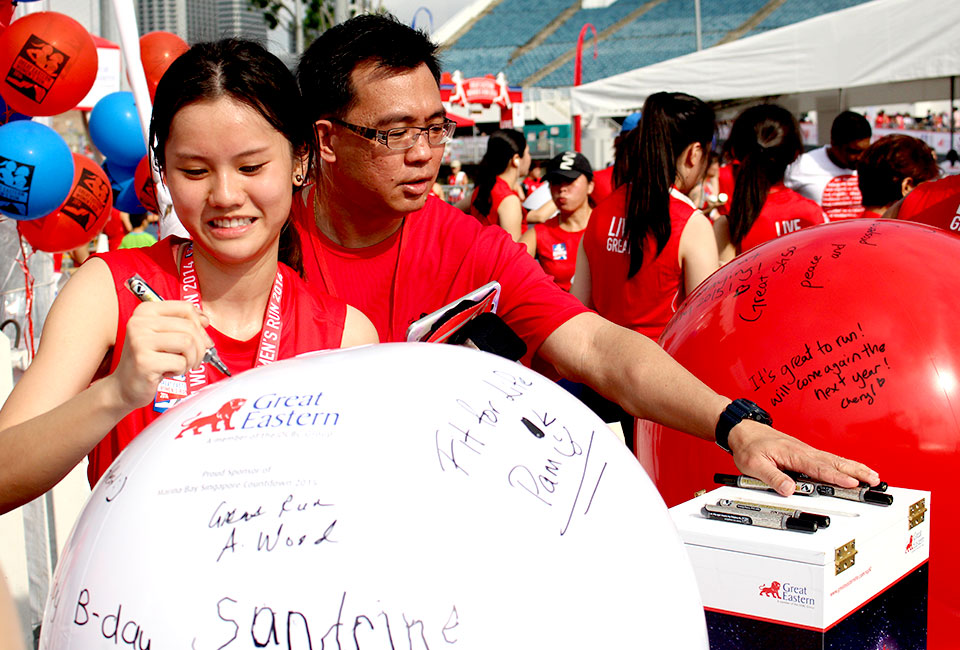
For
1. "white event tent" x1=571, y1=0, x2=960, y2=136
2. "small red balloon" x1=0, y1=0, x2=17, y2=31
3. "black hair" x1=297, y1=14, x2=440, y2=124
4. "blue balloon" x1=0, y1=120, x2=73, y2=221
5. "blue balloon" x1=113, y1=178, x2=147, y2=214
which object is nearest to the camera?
"black hair" x1=297, y1=14, x2=440, y2=124

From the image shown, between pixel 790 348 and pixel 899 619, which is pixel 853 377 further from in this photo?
pixel 899 619

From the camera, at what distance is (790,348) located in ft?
6.98

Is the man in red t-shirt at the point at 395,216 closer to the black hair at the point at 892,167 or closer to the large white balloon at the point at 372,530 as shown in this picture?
the large white balloon at the point at 372,530

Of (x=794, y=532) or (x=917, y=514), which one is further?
(x=917, y=514)

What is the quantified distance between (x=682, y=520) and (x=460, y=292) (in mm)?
802

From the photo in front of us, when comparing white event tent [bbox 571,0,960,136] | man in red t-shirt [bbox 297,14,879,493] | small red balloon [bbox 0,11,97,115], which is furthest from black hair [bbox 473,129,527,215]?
man in red t-shirt [bbox 297,14,879,493]

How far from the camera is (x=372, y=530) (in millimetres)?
1036

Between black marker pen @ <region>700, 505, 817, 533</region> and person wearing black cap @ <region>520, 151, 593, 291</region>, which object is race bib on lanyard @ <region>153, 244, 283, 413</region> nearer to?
black marker pen @ <region>700, 505, 817, 533</region>

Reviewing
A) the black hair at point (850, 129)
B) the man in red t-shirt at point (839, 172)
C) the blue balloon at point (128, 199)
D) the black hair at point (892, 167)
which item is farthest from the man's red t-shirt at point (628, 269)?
the black hair at point (850, 129)

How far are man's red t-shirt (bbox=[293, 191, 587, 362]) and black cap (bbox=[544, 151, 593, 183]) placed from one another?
3879 mm

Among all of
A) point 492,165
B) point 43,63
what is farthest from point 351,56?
point 492,165

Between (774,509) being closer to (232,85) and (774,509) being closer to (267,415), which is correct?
(267,415)

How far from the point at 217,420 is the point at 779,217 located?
13.3 feet

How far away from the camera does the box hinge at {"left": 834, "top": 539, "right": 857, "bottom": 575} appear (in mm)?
1564
